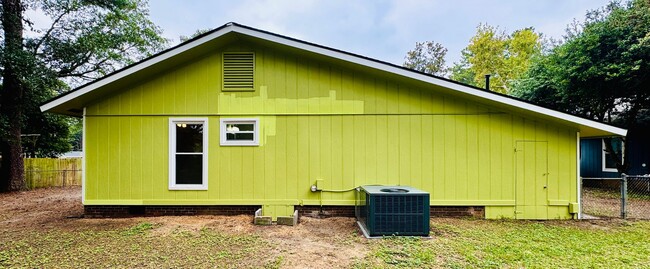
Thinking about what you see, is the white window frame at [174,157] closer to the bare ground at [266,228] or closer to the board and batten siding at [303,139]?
the board and batten siding at [303,139]

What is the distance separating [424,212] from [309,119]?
3018 mm

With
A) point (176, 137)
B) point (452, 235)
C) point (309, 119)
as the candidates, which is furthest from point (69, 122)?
point (452, 235)

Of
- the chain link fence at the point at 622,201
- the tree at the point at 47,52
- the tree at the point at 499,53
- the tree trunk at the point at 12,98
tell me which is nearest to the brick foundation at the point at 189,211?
the chain link fence at the point at 622,201

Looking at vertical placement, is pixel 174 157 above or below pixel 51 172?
above

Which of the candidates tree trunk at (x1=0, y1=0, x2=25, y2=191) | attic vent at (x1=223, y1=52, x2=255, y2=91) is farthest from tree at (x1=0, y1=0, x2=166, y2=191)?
attic vent at (x1=223, y1=52, x2=255, y2=91)

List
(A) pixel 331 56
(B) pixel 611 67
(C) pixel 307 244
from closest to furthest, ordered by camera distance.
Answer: (C) pixel 307 244, (A) pixel 331 56, (B) pixel 611 67

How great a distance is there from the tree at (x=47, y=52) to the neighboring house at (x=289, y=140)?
6.24 meters

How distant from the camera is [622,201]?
643 centimetres

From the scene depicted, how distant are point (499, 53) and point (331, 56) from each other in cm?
2374

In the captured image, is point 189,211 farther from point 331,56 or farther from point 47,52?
point 47,52

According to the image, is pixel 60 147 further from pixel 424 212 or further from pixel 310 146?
pixel 424 212

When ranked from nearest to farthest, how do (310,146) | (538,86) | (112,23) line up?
1. (310,146)
2. (112,23)
3. (538,86)

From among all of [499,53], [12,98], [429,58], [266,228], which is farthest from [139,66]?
[429,58]

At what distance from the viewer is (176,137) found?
658cm
